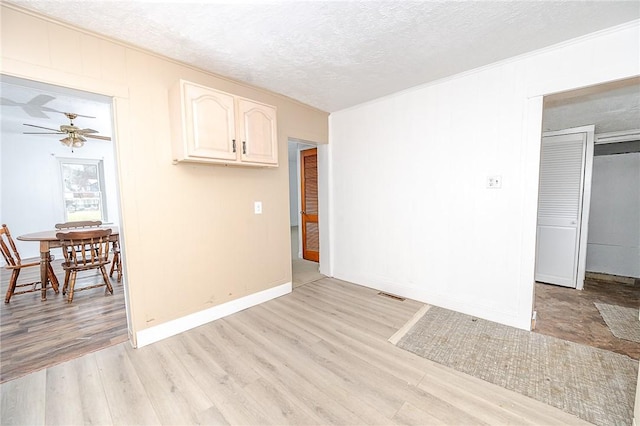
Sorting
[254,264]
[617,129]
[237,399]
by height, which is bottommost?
[237,399]

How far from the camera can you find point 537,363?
→ 1.89 metres

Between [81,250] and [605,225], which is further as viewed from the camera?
[605,225]

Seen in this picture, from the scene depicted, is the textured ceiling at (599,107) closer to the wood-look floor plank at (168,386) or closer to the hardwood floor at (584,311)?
the hardwood floor at (584,311)

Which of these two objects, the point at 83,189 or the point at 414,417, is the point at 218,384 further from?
the point at 83,189

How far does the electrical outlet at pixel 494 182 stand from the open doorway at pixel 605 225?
844 millimetres

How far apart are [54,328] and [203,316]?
1448 mm

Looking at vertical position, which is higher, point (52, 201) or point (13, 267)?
point (52, 201)

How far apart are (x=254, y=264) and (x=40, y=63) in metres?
2.34

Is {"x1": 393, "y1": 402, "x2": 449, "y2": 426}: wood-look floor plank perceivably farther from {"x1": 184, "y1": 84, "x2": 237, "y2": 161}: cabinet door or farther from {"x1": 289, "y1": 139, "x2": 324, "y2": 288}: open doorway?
{"x1": 289, "y1": 139, "x2": 324, "y2": 288}: open doorway

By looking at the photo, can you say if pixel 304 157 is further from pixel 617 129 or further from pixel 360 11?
pixel 617 129

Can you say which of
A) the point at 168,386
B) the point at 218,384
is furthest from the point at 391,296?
the point at 168,386

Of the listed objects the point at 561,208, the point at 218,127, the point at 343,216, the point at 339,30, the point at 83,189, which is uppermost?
the point at 339,30

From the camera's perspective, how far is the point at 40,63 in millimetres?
1670

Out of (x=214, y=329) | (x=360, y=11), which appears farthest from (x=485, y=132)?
(x=214, y=329)
